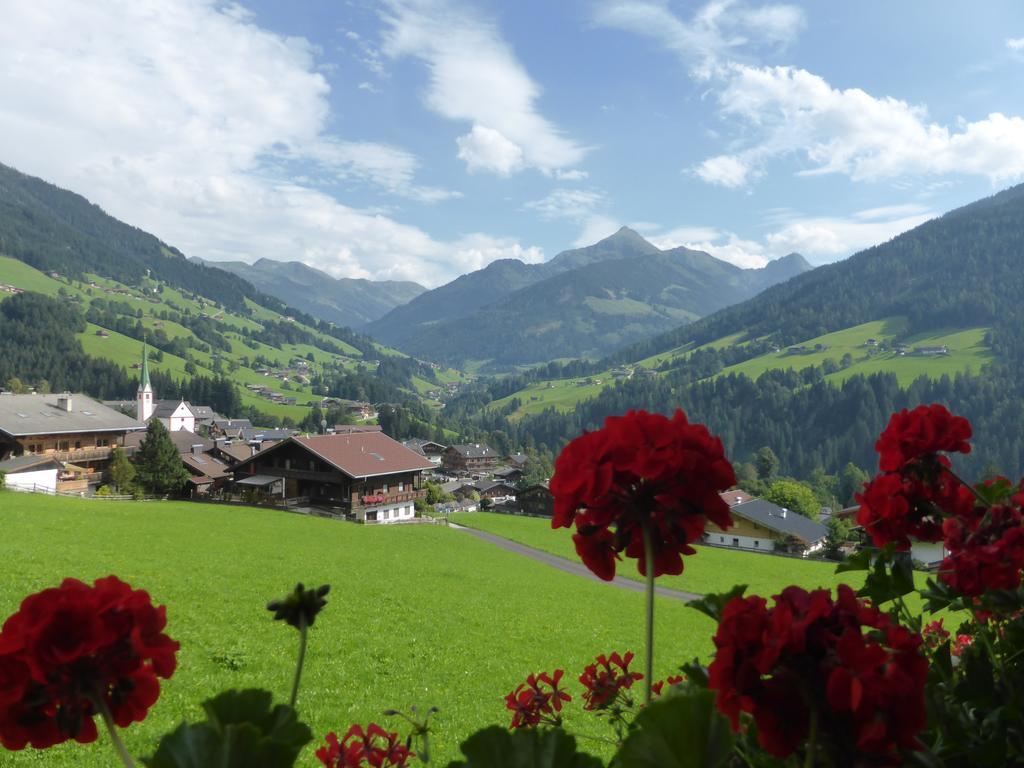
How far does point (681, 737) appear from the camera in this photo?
0.94 m

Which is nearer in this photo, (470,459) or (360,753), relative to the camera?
(360,753)

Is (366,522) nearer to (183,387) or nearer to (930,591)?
(930,591)

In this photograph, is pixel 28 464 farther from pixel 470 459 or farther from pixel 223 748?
pixel 470 459

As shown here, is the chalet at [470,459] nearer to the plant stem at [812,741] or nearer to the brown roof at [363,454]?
the brown roof at [363,454]

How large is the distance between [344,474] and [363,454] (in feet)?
12.9

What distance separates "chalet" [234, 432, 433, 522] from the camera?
1796 inches

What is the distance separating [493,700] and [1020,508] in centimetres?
1042

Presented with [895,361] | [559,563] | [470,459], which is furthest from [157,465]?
[895,361]

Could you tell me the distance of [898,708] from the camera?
2.95 feet

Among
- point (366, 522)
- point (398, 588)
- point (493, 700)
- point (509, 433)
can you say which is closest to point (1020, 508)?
point (493, 700)

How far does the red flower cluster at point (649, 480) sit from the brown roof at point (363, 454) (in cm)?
4477

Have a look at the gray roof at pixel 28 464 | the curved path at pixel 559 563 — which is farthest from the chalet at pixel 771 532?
the gray roof at pixel 28 464

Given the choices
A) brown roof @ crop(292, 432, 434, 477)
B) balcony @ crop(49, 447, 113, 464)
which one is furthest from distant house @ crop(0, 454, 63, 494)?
brown roof @ crop(292, 432, 434, 477)

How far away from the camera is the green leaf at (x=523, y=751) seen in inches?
42.3
